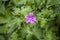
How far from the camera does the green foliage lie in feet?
6.78

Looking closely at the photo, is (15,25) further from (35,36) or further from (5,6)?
(5,6)

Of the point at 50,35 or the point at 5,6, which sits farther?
the point at 5,6

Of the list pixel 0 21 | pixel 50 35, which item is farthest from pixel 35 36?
pixel 0 21

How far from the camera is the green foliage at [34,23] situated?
2066mm

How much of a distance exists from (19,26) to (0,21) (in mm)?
314

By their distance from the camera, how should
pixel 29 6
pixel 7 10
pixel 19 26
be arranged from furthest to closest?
pixel 7 10 → pixel 29 6 → pixel 19 26

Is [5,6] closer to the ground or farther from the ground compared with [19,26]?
farther from the ground

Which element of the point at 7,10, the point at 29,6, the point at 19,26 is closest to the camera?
the point at 19,26

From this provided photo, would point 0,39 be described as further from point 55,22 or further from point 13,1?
point 55,22

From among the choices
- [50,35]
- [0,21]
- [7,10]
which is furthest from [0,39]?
[50,35]

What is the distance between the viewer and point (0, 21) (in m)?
2.29

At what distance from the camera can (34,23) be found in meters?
2.08

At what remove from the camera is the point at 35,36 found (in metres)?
2.09

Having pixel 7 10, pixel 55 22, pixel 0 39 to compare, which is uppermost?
pixel 7 10
